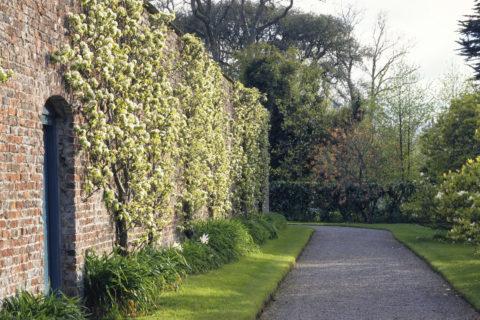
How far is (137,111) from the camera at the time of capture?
773cm

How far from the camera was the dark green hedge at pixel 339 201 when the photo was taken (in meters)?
23.0

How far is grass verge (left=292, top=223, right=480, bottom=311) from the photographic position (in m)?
8.11

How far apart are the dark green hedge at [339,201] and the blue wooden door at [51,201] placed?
1852cm

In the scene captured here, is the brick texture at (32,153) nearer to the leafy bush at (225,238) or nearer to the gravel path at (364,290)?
the gravel path at (364,290)

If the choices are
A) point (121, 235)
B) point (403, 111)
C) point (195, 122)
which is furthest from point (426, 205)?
point (403, 111)

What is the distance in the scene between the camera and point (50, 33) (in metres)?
5.43

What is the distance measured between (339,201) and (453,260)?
1229 cm

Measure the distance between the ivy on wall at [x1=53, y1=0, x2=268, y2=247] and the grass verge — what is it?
194 inches

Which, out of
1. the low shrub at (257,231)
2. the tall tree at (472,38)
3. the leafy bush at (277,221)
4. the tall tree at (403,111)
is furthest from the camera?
the tall tree at (403,111)

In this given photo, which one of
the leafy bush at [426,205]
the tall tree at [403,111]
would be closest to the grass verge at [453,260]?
the leafy bush at [426,205]

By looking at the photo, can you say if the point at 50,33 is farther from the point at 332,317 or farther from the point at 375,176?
the point at 375,176

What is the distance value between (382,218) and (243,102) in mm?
10696

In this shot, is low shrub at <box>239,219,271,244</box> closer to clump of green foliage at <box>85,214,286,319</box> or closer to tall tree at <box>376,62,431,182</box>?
clump of green foliage at <box>85,214,286,319</box>

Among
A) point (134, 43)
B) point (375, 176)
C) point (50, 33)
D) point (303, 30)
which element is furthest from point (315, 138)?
point (50, 33)
